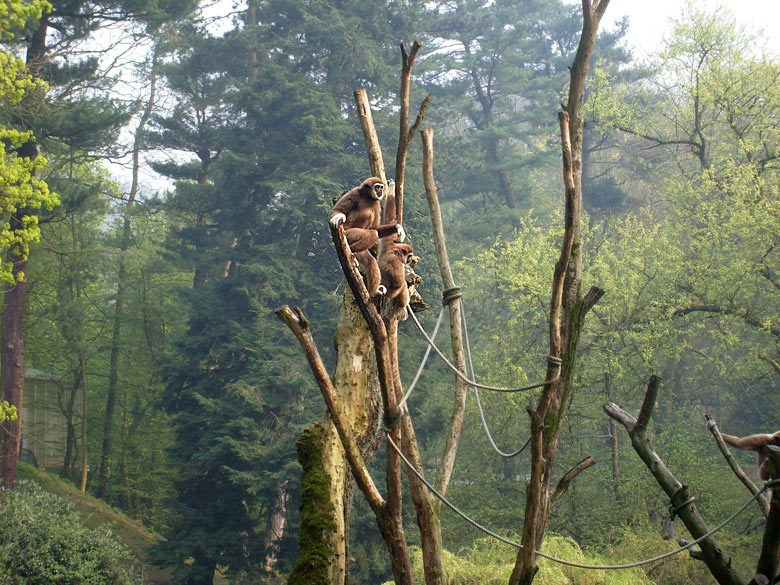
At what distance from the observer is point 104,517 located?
17.3 metres

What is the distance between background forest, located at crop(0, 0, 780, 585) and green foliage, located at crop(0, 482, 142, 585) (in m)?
3.12

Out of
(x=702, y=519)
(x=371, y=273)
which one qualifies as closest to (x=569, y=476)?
(x=702, y=519)

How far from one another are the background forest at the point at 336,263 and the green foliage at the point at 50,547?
123 inches

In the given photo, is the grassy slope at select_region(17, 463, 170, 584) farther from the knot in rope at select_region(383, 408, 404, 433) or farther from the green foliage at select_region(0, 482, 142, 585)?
the knot in rope at select_region(383, 408, 404, 433)

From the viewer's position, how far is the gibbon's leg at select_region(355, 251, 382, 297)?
3.93 m

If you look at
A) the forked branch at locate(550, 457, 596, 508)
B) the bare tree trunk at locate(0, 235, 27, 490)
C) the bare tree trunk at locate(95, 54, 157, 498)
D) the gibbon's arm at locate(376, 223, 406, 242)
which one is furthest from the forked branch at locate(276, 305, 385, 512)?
the bare tree trunk at locate(95, 54, 157, 498)

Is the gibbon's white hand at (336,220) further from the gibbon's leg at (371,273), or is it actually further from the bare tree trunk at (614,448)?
the bare tree trunk at (614,448)

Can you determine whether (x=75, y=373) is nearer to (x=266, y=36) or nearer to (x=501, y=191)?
(x=266, y=36)

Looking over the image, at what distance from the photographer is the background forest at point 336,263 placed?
13.4 metres

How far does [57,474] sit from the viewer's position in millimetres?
19672

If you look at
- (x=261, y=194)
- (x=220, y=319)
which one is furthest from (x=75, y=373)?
(x=261, y=194)

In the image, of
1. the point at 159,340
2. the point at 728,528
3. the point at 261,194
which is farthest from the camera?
the point at 159,340

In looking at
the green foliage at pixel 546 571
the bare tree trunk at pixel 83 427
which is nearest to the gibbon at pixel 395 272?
the green foliage at pixel 546 571

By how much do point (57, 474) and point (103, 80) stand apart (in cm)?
1178
